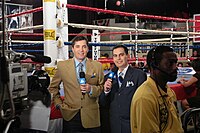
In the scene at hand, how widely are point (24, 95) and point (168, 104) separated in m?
0.85

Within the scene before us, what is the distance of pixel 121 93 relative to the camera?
7.55 ft

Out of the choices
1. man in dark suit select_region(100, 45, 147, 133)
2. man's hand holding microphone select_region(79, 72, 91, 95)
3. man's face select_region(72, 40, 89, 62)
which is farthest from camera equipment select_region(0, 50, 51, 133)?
man in dark suit select_region(100, 45, 147, 133)

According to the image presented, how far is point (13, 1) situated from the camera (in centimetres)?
1135

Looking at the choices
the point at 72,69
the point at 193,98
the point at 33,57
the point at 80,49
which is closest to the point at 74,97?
the point at 72,69

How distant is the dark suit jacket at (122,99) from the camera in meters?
2.26

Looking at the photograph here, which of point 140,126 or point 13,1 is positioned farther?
point 13,1

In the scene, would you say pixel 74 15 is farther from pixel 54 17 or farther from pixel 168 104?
pixel 168 104

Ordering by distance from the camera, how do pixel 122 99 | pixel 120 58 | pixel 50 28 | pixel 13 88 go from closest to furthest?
pixel 13 88, pixel 122 99, pixel 120 58, pixel 50 28

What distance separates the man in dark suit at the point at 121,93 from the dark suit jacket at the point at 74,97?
13cm

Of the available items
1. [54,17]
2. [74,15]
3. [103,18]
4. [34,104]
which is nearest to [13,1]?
[74,15]

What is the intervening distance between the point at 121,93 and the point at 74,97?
37 cm

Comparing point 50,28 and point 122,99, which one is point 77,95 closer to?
point 122,99

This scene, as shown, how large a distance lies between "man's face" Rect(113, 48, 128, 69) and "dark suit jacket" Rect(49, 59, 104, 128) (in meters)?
0.28

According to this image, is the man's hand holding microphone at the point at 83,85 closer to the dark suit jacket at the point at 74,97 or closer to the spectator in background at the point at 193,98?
the dark suit jacket at the point at 74,97
